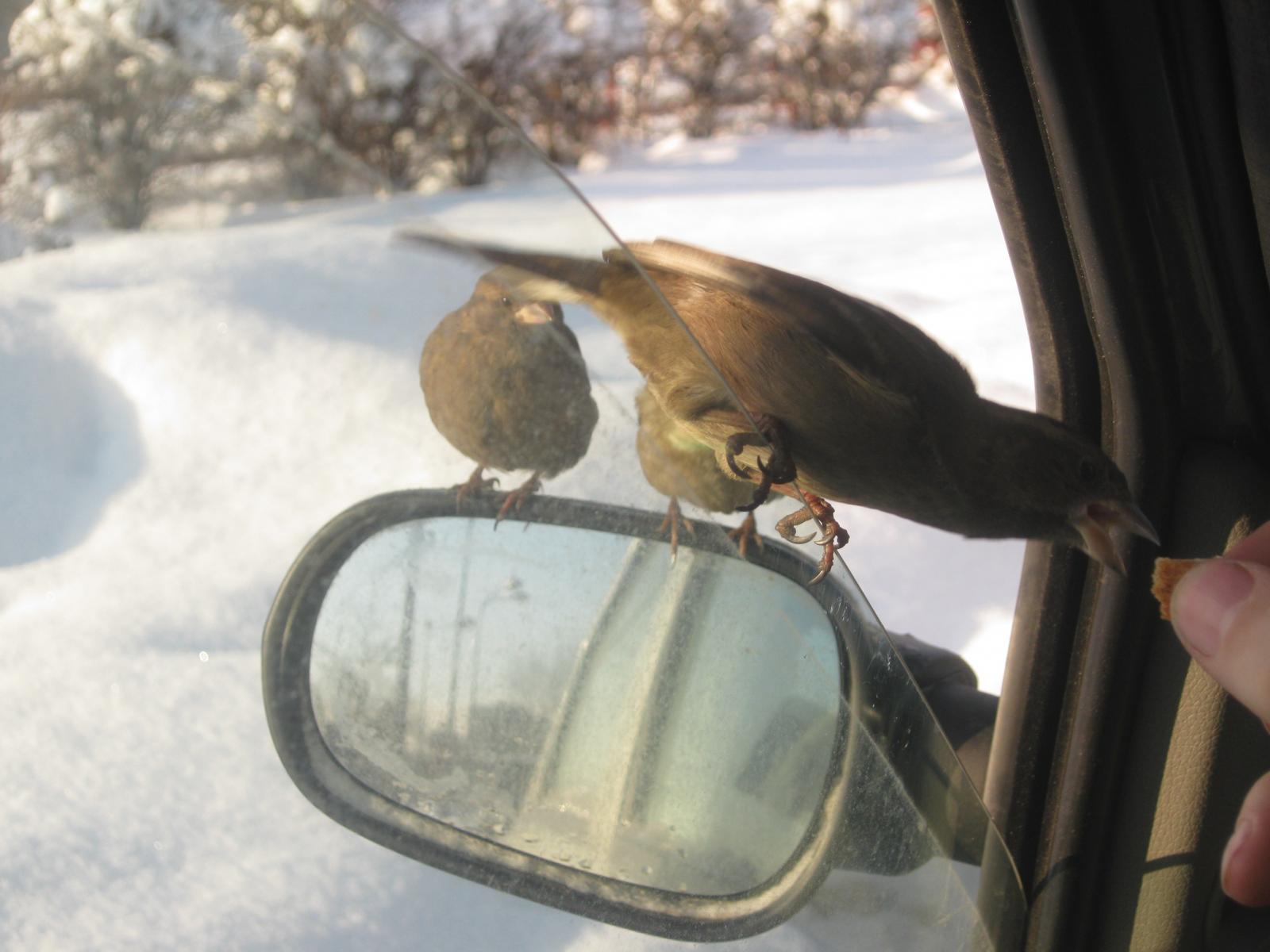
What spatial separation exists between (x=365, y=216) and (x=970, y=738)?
1.31 m

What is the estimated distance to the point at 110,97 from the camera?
723 millimetres

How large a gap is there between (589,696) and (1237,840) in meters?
0.78

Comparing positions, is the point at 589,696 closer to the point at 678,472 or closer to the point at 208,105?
the point at 678,472

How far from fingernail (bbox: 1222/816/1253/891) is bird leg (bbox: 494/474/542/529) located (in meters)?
0.87

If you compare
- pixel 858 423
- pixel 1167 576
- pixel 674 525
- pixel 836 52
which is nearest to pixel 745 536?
pixel 674 525

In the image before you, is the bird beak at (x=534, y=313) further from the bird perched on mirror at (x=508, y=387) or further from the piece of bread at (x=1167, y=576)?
the piece of bread at (x=1167, y=576)

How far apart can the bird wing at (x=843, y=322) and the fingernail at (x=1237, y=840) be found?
611 millimetres

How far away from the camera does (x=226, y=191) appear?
30.9 inches

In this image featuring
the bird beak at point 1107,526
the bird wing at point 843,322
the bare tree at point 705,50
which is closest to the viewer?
the bird wing at point 843,322

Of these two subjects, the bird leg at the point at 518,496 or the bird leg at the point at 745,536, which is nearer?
the bird leg at the point at 518,496

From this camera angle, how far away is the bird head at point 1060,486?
1.45 meters

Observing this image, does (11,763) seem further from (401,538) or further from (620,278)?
(620,278)

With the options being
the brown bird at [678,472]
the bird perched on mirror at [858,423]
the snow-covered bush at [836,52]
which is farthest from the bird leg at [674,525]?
the snow-covered bush at [836,52]

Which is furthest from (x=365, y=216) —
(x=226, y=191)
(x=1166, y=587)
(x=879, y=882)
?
(x=1166, y=587)
